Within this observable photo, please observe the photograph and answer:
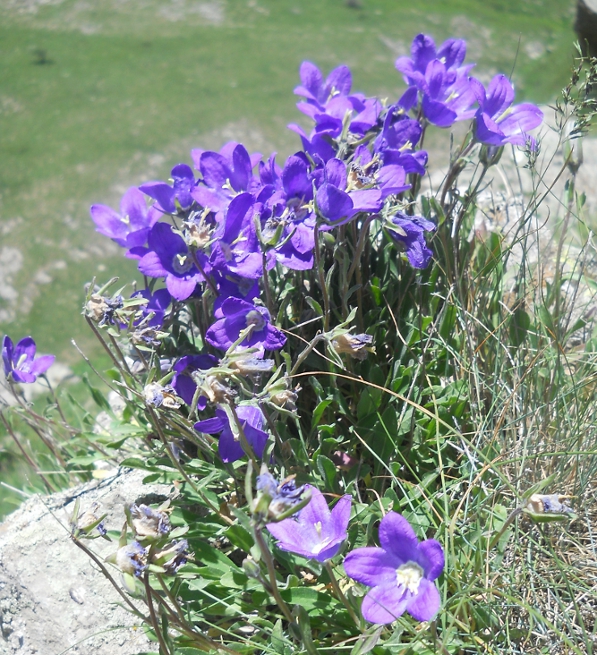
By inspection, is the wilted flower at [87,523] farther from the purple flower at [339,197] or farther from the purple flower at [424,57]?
the purple flower at [424,57]

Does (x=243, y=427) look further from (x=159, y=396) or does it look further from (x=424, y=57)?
(x=424, y=57)

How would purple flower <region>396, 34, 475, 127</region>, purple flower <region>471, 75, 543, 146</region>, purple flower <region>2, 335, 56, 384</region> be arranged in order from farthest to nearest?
purple flower <region>2, 335, 56, 384</region>
purple flower <region>396, 34, 475, 127</region>
purple flower <region>471, 75, 543, 146</region>

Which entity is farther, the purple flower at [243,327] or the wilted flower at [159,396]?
the purple flower at [243,327]

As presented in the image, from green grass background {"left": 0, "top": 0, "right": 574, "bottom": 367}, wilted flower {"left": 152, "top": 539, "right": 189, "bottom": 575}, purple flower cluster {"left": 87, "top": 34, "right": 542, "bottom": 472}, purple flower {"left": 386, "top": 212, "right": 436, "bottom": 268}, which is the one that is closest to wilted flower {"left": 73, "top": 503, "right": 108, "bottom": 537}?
wilted flower {"left": 152, "top": 539, "right": 189, "bottom": 575}

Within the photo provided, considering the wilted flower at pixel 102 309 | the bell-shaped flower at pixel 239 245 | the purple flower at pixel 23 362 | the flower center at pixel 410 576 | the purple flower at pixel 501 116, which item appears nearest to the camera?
the flower center at pixel 410 576

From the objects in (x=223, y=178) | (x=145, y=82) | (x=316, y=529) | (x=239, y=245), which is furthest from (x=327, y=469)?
(x=145, y=82)

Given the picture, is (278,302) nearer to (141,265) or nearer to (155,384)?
(141,265)

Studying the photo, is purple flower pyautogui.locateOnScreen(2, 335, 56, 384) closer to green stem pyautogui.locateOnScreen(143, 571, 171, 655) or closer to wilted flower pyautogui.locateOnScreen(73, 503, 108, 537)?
wilted flower pyautogui.locateOnScreen(73, 503, 108, 537)

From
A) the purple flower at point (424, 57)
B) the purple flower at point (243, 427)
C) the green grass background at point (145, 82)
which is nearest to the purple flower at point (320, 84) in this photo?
the purple flower at point (424, 57)
